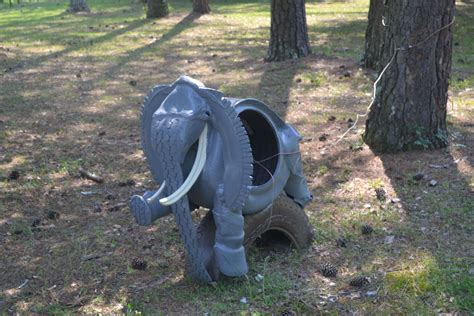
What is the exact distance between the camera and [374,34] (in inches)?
373

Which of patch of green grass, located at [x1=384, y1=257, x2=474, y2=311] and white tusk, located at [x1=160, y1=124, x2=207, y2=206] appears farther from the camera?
patch of green grass, located at [x1=384, y1=257, x2=474, y2=311]

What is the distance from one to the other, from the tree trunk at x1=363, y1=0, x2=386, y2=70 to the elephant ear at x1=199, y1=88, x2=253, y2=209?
6.29 m

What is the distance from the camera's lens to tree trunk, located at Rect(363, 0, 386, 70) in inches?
367

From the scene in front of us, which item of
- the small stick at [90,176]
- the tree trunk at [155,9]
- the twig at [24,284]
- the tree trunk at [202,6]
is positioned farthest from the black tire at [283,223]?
the tree trunk at [202,6]

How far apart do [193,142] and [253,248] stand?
111cm

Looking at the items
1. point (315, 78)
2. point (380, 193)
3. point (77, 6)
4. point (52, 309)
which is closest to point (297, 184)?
point (380, 193)

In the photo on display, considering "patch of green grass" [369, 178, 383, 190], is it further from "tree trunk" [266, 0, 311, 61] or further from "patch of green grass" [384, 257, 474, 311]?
"tree trunk" [266, 0, 311, 61]

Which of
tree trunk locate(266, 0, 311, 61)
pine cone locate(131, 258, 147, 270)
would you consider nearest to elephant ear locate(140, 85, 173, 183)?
pine cone locate(131, 258, 147, 270)

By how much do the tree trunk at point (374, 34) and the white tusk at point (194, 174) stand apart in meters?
6.34

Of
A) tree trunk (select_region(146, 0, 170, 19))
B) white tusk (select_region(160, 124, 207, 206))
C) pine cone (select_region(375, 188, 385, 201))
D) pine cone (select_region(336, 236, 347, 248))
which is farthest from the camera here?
tree trunk (select_region(146, 0, 170, 19))

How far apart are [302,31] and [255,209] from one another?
752 cm

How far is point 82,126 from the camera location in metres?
7.79

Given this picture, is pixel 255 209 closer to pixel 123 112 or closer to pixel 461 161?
pixel 461 161

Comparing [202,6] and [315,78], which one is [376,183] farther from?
[202,6]
